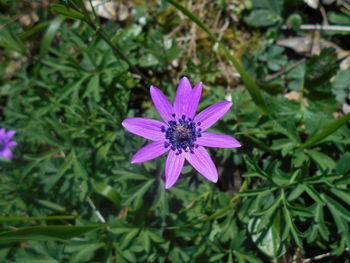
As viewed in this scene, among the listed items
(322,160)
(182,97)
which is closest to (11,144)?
(182,97)

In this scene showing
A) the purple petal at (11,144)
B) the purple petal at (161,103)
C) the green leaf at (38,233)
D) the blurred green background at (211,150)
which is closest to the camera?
the green leaf at (38,233)

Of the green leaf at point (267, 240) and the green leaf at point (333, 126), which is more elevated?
the green leaf at point (333, 126)

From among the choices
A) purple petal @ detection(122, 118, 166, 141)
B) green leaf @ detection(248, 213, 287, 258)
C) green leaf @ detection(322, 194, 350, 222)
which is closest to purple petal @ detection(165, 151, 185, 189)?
purple petal @ detection(122, 118, 166, 141)

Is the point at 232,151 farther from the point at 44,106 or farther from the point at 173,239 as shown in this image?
the point at 44,106

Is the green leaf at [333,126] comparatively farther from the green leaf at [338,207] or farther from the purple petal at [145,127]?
the purple petal at [145,127]

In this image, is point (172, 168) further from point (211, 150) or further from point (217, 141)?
point (211, 150)

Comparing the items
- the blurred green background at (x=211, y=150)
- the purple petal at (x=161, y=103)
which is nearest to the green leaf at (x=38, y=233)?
the blurred green background at (x=211, y=150)

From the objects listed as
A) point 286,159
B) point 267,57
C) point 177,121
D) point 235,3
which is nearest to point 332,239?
point 286,159
